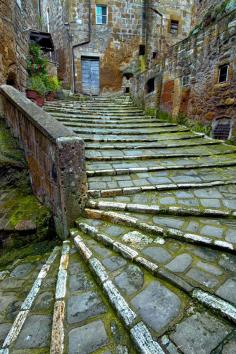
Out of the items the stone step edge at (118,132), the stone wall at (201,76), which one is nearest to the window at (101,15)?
the stone wall at (201,76)

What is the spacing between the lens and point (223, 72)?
551cm

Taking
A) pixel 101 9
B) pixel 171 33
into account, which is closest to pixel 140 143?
pixel 101 9

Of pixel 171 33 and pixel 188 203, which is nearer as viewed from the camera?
pixel 188 203

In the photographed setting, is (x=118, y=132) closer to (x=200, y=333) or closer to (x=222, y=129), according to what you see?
(x=222, y=129)

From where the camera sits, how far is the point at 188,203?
9.80 feet

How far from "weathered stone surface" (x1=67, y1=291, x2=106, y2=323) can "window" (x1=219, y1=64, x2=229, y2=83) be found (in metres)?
5.81

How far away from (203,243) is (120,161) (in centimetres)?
249

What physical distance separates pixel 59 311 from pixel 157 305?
82 centimetres

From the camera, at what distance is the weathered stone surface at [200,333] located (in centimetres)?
141

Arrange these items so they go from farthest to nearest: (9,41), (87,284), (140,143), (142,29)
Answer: (142,29)
(9,41)
(140,143)
(87,284)

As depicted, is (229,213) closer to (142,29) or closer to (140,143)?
(140,143)

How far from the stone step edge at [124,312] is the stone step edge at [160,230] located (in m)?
0.57

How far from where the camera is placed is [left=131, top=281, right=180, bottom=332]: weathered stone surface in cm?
159

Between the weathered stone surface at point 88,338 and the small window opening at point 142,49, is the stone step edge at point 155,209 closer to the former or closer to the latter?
the weathered stone surface at point 88,338
